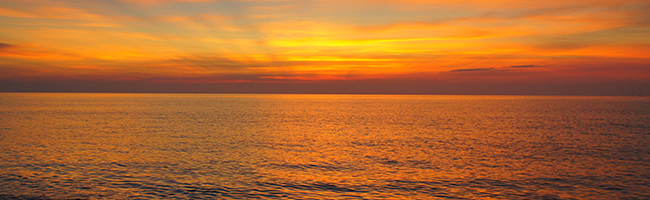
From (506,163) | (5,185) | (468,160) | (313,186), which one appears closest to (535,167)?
(506,163)

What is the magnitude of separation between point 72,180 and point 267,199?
43.0 feet

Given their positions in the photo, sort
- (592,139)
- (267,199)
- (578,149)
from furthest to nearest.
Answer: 1. (592,139)
2. (578,149)
3. (267,199)

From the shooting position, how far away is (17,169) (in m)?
30.5

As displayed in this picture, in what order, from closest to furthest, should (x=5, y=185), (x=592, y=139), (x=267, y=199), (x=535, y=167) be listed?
(x=267, y=199) → (x=5, y=185) → (x=535, y=167) → (x=592, y=139)

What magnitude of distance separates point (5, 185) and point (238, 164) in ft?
47.5

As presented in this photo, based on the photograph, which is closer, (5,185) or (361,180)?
(5,185)

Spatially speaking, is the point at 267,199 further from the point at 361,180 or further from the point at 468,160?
the point at 468,160

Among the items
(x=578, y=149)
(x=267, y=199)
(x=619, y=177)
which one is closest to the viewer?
(x=267, y=199)

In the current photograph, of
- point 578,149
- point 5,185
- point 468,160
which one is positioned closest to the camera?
point 5,185

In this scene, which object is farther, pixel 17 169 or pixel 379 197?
pixel 17 169

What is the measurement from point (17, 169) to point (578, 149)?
159 ft

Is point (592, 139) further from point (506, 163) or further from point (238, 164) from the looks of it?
point (238, 164)

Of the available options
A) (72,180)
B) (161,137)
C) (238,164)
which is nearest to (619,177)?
(238,164)

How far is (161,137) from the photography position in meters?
53.6
